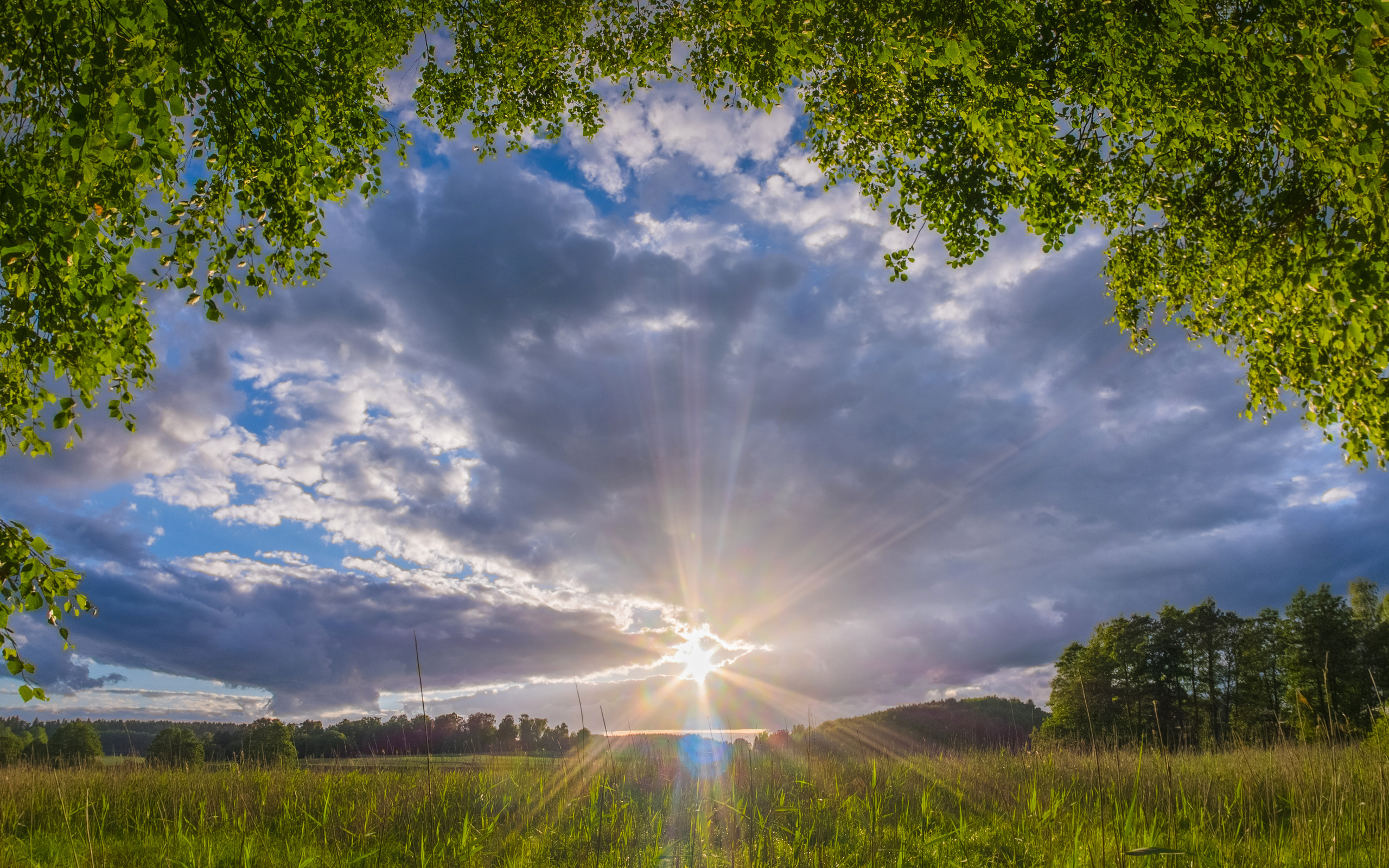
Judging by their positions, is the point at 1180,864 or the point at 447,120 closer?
the point at 1180,864

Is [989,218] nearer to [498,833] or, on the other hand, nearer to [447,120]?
[447,120]

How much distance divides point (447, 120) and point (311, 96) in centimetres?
447

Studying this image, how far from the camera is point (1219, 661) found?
150 feet

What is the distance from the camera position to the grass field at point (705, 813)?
17.9 feet

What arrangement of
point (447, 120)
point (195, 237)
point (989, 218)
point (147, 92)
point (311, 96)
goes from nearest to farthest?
point (147, 92) → point (195, 237) → point (311, 96) → point (989, 218) → point (447, 120)

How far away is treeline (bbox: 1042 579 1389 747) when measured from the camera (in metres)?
36.6

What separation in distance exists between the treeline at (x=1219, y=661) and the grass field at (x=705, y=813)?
3194cm

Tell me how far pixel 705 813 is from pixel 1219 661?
53062 millimetres

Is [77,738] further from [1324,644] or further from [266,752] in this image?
[1324,644]

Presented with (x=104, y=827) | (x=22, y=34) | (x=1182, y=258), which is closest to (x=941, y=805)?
(x=1182, y=258)

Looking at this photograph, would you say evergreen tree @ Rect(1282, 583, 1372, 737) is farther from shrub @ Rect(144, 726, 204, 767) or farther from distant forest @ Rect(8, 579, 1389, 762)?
shrub @ Rect(144, 726, 204, 767)

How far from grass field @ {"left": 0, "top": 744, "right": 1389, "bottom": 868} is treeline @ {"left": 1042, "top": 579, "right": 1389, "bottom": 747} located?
31.9 m

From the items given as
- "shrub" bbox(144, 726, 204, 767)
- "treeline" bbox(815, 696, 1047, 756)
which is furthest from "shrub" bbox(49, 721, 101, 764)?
"treeline" bbox(815, 696, 1047, 756)

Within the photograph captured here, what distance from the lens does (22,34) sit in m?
6.10
